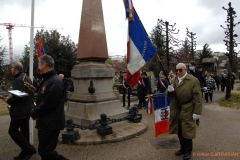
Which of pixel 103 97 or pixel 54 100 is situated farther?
pixel 103 97

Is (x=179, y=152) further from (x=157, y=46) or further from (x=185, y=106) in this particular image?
(x=157, y=46)

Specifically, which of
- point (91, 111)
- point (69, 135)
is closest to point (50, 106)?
point (69, 135)

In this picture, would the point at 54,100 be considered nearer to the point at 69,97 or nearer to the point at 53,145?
the point at 53,145

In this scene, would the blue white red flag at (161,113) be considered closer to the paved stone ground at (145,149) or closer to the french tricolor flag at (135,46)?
the paved stone ground at (145,149)

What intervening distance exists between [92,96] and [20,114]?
7.91 ft

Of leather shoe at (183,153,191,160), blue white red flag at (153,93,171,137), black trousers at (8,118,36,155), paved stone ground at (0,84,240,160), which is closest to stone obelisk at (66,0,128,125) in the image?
paved stone ground at (0,84,240,160)

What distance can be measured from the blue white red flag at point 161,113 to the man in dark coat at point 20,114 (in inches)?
105

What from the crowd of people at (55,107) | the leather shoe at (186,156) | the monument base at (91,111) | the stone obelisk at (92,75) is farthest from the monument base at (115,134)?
the leather shoe at (186,156)

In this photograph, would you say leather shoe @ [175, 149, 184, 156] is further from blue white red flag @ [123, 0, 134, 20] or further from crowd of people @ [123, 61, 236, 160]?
blue white red flag @ [123, 0, 134, 20]

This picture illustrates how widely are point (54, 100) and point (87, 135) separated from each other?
103 inches

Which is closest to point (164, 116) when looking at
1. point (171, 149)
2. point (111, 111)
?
point (171, 149)

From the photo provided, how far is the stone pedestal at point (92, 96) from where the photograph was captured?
5.91 metres

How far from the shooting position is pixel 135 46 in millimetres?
4391

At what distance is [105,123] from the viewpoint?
525 cm
